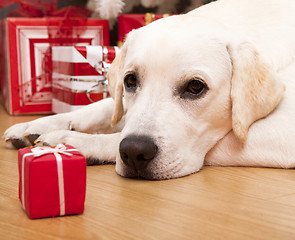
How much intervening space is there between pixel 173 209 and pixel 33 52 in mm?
2552

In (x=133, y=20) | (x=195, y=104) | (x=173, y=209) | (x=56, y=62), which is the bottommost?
(x=173, y=209)

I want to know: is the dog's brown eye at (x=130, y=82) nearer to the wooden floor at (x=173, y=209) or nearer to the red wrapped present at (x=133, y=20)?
the wooden floor at (x=173, y=209)

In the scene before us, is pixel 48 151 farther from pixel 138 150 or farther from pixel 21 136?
pixel 21 136

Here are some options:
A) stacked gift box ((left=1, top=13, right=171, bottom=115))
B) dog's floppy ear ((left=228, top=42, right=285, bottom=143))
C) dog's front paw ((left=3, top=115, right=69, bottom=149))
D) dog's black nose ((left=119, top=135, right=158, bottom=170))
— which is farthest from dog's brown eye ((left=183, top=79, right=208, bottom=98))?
stacked gift box ((left=1, top=13, right=171, bottom=115))

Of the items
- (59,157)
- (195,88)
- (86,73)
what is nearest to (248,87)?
(195,88)

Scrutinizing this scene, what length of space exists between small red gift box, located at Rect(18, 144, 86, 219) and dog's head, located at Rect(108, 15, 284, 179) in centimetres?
33

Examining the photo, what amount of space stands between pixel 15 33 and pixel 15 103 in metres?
0.56

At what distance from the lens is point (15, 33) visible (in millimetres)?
3410

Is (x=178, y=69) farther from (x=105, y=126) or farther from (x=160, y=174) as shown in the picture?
(x=105, y=126)

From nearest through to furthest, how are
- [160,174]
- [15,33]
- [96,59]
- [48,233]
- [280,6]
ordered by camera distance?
[48,233] < [160,174] < [280,6] < [96,59] < [15,33]

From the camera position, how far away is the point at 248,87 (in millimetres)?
1722

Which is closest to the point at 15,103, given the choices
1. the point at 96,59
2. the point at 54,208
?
the point at 96,59

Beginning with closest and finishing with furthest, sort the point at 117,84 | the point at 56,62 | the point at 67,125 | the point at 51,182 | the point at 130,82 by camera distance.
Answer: the point at 51,182 → the point at 130,82 → the point at 117,84 → the point at 67,125 → the point at 56,62

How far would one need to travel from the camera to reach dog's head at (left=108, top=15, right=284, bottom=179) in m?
1.55
